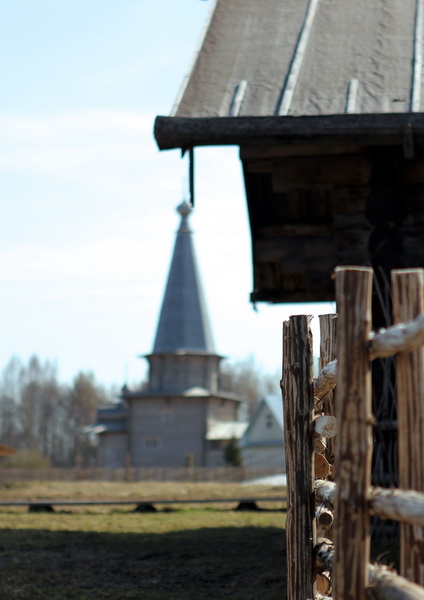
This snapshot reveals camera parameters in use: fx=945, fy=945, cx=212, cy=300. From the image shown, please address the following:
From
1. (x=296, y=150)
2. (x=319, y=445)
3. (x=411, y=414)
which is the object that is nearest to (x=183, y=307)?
(x=296, y=150)

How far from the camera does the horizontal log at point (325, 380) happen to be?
11.8 feet

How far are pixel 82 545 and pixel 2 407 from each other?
9830 cm

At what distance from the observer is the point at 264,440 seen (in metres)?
62.7

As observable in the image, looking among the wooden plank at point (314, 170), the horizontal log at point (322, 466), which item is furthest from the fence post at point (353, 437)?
the wooden plank at point (314, 170)

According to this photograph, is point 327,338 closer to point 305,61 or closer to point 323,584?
point 323,584

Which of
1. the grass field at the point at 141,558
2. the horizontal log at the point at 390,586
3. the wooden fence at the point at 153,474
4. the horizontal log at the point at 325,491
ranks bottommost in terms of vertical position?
the wooden fence at the point at 153,474

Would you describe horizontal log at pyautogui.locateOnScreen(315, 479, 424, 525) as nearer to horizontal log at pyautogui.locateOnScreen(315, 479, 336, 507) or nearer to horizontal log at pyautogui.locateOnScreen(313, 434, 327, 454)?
horizontal log at pyautogui.locateOnScreen(315, 479, 336, 507)

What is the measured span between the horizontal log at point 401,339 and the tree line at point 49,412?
96.1 meters

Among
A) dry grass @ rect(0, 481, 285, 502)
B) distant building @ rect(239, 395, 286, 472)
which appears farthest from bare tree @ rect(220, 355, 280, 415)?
dry grass @ rect(0, 481, 285, 502)

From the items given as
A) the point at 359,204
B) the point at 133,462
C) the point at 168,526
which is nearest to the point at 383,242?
the point at 359,204

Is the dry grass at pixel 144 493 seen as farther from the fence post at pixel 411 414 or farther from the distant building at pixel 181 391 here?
the distant building at pixel 181 391

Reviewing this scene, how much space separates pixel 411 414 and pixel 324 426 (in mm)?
1186

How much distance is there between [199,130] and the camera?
689cm

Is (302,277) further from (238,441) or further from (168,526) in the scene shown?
(238,441)
